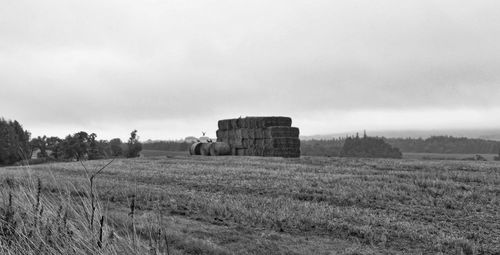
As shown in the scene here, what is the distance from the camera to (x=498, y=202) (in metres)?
8.80

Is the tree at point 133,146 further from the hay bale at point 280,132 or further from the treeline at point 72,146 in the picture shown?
the hay bale at point 280,132

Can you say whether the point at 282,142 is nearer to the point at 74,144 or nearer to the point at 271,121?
the point at 271,121

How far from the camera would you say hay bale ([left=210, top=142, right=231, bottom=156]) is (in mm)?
32812

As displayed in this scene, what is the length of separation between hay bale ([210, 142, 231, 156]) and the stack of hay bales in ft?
1.78

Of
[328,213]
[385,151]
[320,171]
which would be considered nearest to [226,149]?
[385,151]

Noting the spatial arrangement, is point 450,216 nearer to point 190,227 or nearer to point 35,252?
point 190,227

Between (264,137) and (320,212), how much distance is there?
2179cm

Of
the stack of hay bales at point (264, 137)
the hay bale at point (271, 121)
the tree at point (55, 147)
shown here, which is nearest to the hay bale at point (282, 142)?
the stack of hay bales at point (264, 137)

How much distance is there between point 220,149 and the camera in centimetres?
3291

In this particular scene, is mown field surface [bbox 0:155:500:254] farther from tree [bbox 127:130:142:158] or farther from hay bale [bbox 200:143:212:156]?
tree [bbox 127:130:142:158]

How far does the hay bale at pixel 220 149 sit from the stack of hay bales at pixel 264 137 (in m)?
0.54

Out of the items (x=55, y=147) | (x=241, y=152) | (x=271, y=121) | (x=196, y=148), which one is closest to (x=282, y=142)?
(x=271, y=121)

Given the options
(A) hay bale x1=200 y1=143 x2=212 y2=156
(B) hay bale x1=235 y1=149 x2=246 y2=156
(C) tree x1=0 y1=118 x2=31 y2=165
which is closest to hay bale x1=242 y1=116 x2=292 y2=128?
(B) hay bale x1=235 y1=149 x2=246 y2=156

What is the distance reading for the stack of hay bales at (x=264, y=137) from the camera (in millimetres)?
28891
